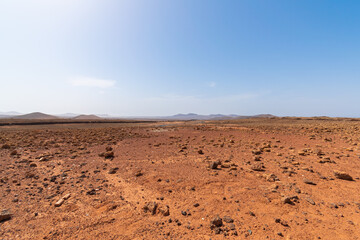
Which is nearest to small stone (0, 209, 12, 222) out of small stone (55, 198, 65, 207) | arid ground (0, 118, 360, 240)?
arid ground (0, 118, 360, 240)

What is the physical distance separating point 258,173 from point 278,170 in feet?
3.79

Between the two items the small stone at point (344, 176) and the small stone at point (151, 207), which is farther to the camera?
the small stone at point (344, 176)

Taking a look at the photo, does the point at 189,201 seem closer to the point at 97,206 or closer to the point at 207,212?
the point at 207,212

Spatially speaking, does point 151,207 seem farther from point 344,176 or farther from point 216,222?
point 344,176

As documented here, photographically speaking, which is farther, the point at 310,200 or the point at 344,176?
the point at 344,176

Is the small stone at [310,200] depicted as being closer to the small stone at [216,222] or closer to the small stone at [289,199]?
the small stone at [289,199]

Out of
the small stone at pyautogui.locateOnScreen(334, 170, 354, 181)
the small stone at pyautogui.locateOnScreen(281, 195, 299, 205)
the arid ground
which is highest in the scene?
the small stone at pyautogui.locateOnScreen(334, 170, 354, 181)

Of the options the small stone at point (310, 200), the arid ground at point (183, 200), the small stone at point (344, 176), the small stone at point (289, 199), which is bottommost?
the arid ground at point (183, 200)

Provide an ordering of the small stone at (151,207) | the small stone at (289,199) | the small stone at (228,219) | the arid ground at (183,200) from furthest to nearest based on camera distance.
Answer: the small stone at (289,199) → the small stone at (151,207) → the small stone at (228,219) → the arid ground at (183,200)

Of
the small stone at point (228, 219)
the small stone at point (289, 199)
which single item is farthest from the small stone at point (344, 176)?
the small stone at point (228, 219)

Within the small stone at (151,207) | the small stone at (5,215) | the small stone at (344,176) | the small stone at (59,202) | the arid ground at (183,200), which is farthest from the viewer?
the small stone at (344,176)

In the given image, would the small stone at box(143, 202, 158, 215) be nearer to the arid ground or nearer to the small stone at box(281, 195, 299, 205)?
the arid ground

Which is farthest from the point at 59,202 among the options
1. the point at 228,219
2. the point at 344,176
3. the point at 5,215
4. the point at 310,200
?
the point at 344,176

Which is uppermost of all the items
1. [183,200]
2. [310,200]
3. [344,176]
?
[344,176]
